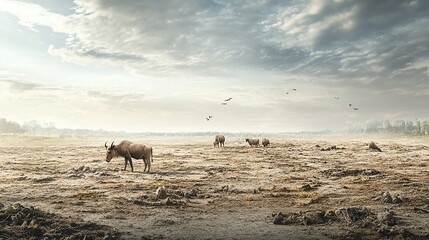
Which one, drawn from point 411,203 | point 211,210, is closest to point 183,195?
point 211,210

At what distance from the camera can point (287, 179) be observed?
22.4 m

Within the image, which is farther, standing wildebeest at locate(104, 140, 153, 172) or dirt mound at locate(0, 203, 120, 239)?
standing wildebeest at locate(104, 140, 153, 172)

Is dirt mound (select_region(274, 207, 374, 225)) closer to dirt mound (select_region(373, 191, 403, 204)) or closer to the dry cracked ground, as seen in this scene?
the dry cracked ground

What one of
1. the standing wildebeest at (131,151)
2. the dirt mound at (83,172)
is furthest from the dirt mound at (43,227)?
the standing wildebeest at (131,151)

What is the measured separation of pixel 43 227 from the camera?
35.2ft

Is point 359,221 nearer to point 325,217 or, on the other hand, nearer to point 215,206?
point 325,217

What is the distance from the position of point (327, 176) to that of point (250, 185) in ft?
22.1

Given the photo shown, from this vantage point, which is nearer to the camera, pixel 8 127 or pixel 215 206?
pixel 215 206

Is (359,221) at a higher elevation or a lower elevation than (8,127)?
lower

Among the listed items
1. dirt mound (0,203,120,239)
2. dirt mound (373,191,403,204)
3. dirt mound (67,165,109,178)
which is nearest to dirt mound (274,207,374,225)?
dirt mound (373,191,403,204)

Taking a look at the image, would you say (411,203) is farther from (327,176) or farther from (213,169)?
(213,169)

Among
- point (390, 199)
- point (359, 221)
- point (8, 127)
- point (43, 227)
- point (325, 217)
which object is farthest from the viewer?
point (8, 127)

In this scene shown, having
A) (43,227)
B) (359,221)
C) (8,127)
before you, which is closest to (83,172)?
(43,227)

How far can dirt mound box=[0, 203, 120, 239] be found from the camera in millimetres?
10141
